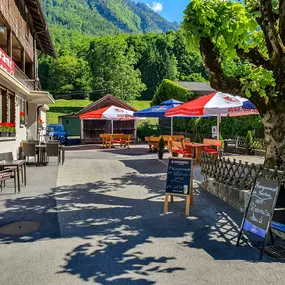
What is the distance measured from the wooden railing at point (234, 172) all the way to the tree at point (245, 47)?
0.47 metres

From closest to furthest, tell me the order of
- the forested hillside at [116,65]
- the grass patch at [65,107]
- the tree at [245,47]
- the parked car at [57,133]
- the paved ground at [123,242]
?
1. the paved ground at [123,242]
2. the tree at [245,47]
3. the parked car at [57,133]
4. the forested hillside at [116,65]
5. the grass patch at [65,107]

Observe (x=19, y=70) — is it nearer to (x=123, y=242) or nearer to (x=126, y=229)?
(x=126, y=229)

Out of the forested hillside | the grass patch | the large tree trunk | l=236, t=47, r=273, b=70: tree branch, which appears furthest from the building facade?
the grass patch

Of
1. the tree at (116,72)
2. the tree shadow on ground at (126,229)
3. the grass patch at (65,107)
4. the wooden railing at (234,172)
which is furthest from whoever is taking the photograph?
the grass patch at (65,107)

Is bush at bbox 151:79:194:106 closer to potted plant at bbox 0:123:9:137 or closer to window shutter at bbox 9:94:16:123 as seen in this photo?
window shutter at bbox 9:94:16:123

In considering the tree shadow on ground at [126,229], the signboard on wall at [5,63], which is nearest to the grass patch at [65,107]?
the signboard on wall at [5,63]

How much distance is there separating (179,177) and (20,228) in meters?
3.18

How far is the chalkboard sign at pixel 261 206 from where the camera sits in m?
4.67

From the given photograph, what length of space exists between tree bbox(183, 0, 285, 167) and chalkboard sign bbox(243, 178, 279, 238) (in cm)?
171

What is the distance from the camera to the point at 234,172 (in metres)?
7.28

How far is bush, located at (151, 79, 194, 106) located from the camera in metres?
30.8

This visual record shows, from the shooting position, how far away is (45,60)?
8188cm

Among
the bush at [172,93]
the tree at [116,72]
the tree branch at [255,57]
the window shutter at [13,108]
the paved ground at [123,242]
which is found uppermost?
the tree at [116,72]

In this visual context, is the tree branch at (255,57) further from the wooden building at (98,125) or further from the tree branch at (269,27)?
the wooden building at (98,125)
